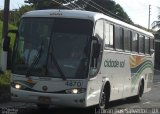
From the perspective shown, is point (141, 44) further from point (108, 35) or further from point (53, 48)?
point (53, 48)

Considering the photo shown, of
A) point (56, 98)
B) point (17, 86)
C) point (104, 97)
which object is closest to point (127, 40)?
point (104, 97)

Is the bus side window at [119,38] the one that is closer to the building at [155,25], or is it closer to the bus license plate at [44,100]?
the bus license plate at [44,100]

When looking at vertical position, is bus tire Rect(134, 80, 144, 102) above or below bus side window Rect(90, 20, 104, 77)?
below

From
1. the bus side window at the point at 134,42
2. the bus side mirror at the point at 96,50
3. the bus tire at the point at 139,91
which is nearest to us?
the bus side mirror at the point at 96,50

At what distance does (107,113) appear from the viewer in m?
16.4

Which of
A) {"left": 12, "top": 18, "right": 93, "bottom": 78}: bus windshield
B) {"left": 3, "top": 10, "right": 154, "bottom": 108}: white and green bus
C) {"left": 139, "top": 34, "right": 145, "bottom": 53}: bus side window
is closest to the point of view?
{"left": 3, "top": 10, "right": 154, "bottom": 108}: white and green bus

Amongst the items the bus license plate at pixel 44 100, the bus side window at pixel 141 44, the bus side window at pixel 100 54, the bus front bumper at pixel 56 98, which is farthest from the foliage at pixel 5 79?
the bus license plate at pixel 44 100

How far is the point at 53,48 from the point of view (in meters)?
14.7

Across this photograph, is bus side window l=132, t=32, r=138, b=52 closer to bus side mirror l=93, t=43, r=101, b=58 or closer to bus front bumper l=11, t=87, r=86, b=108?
bus side mirror l=93, t=43, r=101, b=58

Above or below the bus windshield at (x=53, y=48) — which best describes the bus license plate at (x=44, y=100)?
below

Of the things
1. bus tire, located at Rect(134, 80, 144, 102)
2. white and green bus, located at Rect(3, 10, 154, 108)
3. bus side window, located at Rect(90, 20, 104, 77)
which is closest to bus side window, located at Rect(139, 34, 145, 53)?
bus tire, located at Rect(134, 80, 144, 102)

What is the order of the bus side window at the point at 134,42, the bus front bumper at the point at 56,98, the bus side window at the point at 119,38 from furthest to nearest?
the bus side window at the point at 134,42
the bus side window at the point at 119,38
the bus front bumper at the point at 56,98

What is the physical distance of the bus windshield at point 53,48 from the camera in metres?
14.5

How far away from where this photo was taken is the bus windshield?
14484 millimetres
